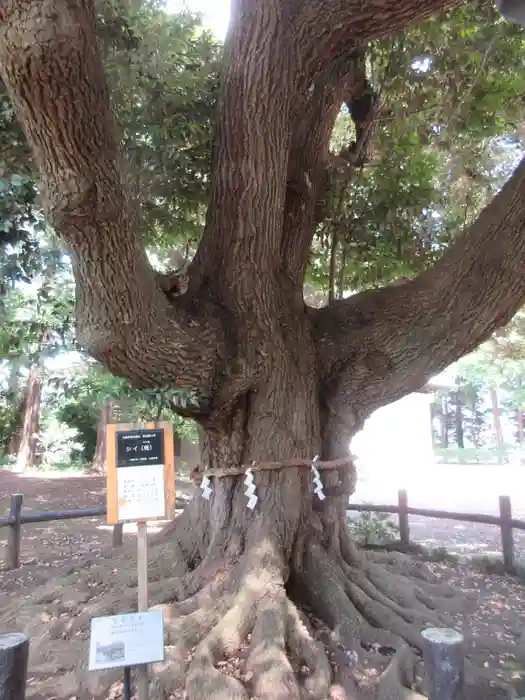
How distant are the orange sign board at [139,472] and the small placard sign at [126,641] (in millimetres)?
482

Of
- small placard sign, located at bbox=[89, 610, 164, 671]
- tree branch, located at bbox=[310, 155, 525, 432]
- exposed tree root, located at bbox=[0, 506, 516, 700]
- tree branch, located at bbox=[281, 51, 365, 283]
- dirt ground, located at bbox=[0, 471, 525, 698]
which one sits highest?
tree branch, located at bbox=[281, 51, 365, 283]

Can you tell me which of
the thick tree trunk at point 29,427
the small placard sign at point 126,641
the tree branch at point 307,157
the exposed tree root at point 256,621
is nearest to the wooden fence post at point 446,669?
the exposed tree root at point 256,621

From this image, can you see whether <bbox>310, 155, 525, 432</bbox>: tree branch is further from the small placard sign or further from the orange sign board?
the small placard sign

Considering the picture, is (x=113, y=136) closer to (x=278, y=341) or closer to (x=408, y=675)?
(x=278, y=341)

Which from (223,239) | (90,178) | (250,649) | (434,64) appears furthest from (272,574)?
(434,64)

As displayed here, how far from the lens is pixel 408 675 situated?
351 cm

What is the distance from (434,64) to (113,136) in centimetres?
415

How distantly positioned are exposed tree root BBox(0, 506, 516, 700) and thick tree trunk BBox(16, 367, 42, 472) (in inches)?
552

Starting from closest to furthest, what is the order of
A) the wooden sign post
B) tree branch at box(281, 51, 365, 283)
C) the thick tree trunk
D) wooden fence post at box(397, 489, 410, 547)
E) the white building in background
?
the wooden sign post
tree branch at box(281, 51, 365, 283)
wooden fence post at box(397, 489, 410, 547)
the thick tree trunk
the white building in background

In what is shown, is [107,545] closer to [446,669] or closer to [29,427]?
[446,669]

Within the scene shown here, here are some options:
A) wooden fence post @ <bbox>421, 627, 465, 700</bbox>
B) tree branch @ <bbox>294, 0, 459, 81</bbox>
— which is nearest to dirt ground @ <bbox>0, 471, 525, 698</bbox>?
wooden fence post @ <bbox>421, 627, 465, 700</bbox>

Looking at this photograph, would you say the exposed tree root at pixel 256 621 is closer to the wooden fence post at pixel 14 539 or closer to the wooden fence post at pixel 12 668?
the wooden fence post at pixel 12 668

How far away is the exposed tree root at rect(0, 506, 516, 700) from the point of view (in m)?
3.30

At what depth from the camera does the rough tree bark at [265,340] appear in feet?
10.6
